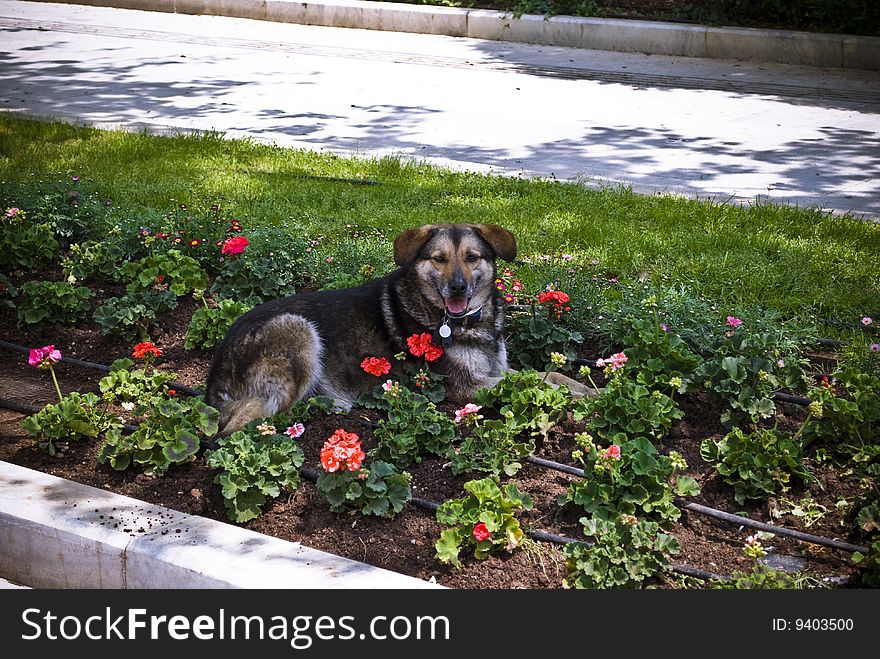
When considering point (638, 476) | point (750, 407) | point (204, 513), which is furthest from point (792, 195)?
point (204, 513)

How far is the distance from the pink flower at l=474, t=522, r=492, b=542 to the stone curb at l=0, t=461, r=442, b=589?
0.30 m

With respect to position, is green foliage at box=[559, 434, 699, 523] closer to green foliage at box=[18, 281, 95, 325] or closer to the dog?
the dog

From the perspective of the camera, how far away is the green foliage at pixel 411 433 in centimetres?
443

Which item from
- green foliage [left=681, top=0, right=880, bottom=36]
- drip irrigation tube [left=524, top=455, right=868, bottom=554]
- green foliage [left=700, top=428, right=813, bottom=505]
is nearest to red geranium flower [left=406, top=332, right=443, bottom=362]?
drip irrigation tube [left=524, top=455, right=868, bottom=554]

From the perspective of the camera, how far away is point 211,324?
575 centimetres

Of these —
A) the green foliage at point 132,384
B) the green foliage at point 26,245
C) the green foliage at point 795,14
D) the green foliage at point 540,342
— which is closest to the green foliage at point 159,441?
the green foliage at point 132,384

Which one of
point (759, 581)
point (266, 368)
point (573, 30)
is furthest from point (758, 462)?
point (573, 30)

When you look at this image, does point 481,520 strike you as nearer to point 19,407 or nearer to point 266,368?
point 266,368

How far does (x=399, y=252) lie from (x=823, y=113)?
8.24 m

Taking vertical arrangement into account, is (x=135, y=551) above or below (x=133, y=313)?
below

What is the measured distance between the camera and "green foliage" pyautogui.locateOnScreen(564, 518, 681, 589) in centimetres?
352

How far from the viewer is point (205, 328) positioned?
18.8 ft

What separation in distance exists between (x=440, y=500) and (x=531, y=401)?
73 centimetres

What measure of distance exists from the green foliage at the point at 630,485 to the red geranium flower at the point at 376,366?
126 cm
